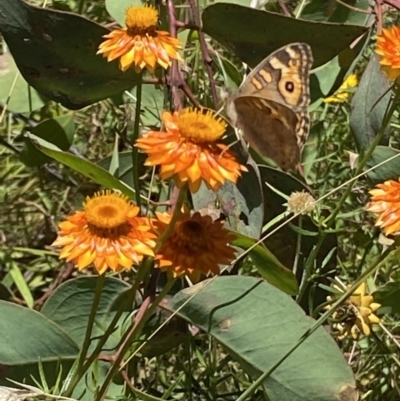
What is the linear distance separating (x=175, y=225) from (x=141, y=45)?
237 millimetres

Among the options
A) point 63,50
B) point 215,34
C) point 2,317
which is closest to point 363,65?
point 215,34

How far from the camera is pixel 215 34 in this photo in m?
1.09

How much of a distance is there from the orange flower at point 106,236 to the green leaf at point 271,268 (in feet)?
0.52

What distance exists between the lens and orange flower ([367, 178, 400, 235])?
2.52 ft

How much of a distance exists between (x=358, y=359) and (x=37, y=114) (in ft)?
2.61

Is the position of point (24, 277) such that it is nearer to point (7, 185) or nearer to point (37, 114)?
point (7, 185)

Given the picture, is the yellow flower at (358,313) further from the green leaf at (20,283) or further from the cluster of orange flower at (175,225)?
the green leaf at (20,283)

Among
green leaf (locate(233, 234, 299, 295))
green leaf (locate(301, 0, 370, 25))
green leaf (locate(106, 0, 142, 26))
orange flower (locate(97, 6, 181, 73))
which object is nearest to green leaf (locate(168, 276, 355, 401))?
green leaf (locate(233, 234, 299, 295))

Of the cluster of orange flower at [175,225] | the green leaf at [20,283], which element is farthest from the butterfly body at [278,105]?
the green leaf at [20,283]

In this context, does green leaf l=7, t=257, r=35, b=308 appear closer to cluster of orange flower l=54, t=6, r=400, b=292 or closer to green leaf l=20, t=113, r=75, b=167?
green leaf l=20, t=113, r=75, b=167

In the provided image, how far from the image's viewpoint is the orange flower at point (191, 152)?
712mm

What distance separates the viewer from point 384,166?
3.55 ft

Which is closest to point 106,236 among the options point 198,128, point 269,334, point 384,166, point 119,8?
point 198,128

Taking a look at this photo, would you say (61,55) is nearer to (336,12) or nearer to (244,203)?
(244,203)
